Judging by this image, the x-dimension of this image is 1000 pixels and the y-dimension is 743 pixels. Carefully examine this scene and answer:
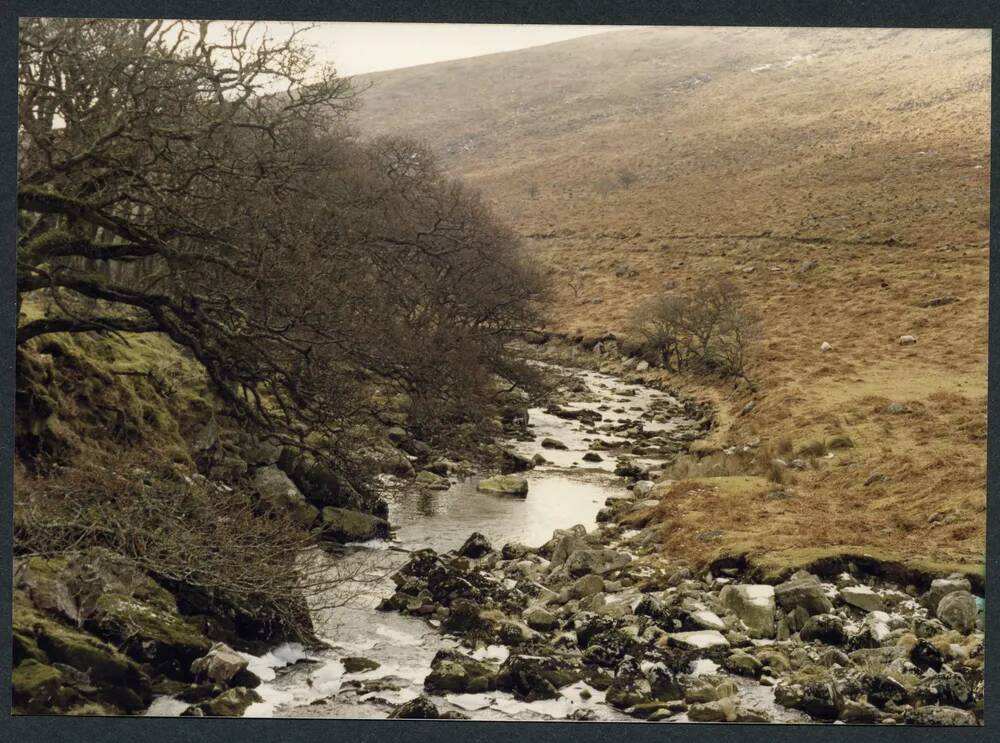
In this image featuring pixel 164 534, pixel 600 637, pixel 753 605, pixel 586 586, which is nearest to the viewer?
pixel 164 534

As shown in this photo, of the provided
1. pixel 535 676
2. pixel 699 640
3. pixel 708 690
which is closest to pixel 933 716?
pixel 708 690

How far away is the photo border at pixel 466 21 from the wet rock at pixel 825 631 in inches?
31.5

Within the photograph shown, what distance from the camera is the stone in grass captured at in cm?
1030

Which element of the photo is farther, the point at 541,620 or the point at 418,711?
the point at 541,620

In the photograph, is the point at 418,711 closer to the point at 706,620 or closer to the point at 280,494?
the point at 706,620

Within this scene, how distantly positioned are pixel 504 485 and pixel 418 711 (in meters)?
3.87

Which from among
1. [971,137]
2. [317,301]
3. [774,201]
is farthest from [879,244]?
[317,301]

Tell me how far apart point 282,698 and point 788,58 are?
21.0 feet

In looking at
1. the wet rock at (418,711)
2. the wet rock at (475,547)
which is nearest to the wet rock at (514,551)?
the wet rock at (475,547)

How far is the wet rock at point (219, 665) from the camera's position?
680 centimetres

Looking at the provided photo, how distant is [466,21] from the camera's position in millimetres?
7219

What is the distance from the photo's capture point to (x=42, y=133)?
6730mm

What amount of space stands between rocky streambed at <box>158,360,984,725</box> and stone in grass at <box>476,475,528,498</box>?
48cm

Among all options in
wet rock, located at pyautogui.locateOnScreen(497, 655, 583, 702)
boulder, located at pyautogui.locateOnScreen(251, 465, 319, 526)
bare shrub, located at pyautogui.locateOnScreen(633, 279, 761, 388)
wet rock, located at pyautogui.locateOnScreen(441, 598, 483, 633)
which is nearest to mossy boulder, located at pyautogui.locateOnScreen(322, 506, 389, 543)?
boulder, located at pyautogui.locateOnScreen(251, 465, 319, 526)
